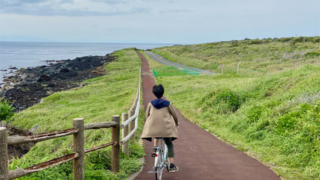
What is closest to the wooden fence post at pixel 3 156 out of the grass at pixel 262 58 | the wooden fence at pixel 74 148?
the wooden fence at pixel 74 148

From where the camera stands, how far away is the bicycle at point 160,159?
5559 mm

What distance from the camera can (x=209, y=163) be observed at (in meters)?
7.38

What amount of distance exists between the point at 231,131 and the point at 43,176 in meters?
7.13

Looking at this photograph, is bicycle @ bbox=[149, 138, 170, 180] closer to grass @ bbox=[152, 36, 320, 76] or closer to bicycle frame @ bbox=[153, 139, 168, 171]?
bicycle frame @ bbox=[153, 139, 168, 171]

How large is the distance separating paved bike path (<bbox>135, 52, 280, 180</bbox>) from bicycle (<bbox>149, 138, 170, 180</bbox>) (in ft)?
1.74

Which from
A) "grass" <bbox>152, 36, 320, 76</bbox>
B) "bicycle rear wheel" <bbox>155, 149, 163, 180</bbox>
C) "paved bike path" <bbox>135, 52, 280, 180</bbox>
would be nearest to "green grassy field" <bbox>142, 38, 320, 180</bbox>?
"paved bike path" <bbox>135, 52, 280, 180</bbox>

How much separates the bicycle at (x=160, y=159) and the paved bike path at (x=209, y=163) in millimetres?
531

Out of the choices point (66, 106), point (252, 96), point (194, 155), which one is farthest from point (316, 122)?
point (66, 106)

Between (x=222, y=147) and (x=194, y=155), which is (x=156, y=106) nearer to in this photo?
(x=194, y=155)

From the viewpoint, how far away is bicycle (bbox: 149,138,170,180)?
5.56 m

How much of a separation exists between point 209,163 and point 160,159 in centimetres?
212

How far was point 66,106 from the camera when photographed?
2328 cm

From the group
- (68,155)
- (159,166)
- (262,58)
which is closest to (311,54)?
(262,58)

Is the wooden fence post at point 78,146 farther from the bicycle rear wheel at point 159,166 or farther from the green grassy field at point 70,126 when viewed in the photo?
the bicycle rear wheel at point 159,166
